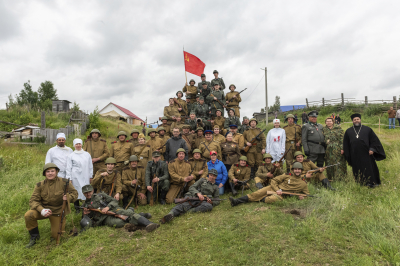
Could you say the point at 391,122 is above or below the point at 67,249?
above

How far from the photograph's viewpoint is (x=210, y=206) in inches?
231

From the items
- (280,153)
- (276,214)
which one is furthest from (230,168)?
(276,214)

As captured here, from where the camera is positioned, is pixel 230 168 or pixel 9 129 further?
pixel 9 129

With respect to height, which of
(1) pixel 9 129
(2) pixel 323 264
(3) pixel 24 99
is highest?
(3) pixel 24 99

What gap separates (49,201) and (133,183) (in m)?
2.13

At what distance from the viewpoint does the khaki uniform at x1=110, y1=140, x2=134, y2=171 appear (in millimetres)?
7289

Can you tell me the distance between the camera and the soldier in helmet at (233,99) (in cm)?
1118

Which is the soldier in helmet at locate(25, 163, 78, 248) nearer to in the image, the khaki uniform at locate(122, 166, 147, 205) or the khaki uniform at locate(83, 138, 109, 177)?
the khaki uniform at locate(122, 166, 147, 205)

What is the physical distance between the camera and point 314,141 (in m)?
7.19

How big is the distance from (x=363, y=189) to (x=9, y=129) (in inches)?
638

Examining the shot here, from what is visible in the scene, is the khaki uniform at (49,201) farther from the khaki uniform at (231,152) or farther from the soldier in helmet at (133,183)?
the khaki uniform at (231,152)

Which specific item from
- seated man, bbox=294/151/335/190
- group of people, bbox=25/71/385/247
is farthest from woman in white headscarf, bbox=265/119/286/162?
seated man, bbox=294/151/335/190

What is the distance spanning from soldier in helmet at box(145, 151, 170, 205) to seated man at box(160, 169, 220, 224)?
973 mm

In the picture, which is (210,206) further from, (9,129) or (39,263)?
(9,129)
